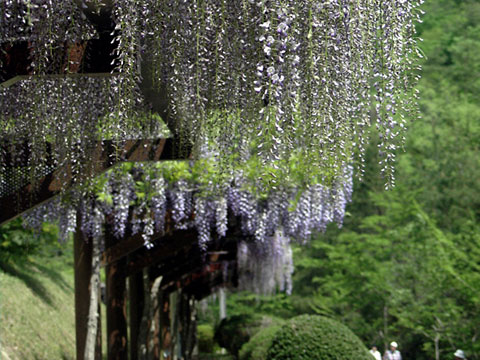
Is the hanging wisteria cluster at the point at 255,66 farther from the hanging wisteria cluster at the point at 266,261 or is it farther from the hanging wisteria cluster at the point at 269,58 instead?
the hanging wisteria cluster at the point at 266,261

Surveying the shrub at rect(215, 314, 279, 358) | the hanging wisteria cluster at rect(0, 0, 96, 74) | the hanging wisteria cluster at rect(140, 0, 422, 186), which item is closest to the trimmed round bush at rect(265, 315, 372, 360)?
the hanging wisteria cluster at rect(140, 0, 422, 186)

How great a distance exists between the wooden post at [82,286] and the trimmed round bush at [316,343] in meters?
2.08

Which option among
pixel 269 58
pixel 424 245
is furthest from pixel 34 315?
pixel 269 58

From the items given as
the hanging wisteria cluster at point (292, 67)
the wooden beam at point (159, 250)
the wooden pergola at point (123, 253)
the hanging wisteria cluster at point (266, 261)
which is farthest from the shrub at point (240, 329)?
the hanging wisteria cluster at point (292, 67)

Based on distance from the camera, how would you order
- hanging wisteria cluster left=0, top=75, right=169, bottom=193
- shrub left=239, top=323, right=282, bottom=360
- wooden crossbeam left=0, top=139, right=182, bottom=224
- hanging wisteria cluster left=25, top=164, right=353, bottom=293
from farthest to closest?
shrub left=239, top=323, right=282, bottom=360, hanging wisteria cluster left=25, top=164, right=353, bottom=293, wooden crossbeam left=0, top=139, right=182, bottom=224, hanging wisteria cluster left=0, top=75, right=169, bottom=193

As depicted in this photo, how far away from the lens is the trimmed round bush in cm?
825

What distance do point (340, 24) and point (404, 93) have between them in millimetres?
600

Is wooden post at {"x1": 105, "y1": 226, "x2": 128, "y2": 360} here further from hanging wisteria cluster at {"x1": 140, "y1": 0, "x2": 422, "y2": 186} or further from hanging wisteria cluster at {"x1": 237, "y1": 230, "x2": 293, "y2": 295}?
hanging wisteria cluster at {"x1": 140, "y1": 0, "x2": 422, "y2": 186}

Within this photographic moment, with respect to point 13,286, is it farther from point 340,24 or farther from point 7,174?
point 340,24

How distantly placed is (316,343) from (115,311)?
2.58 metres

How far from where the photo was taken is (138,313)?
11.6 meters

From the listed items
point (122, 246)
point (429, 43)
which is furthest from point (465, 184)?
point (122, 246)

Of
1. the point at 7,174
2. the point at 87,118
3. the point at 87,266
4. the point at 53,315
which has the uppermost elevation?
the point at 87,118

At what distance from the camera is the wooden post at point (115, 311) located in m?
9.27
